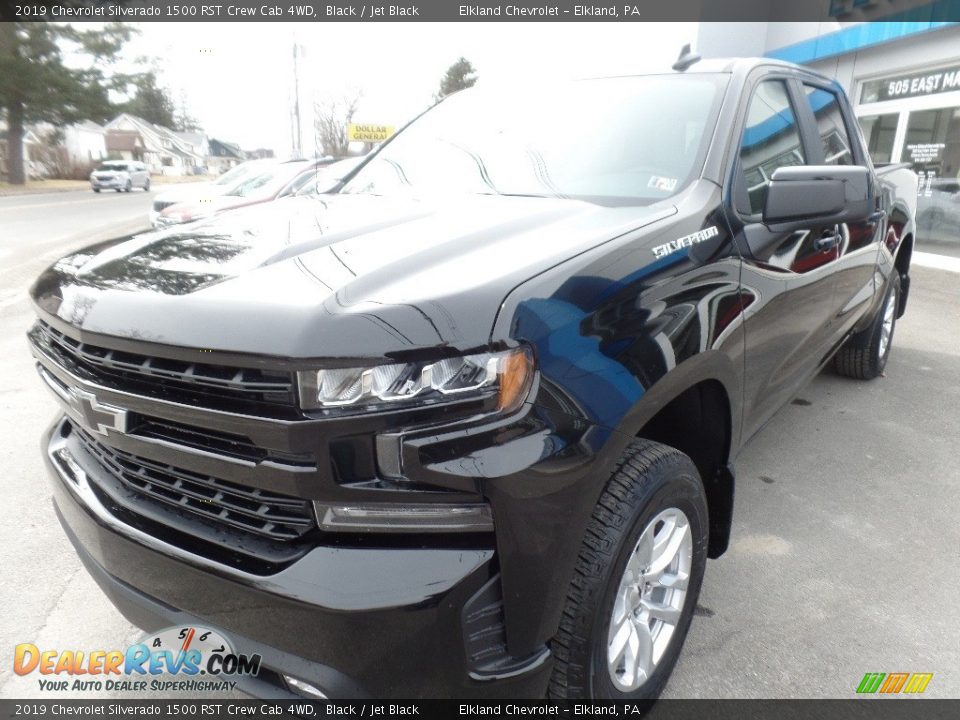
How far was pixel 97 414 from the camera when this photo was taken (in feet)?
5.24

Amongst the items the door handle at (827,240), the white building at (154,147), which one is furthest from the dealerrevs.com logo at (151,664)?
the white building at (154,147)

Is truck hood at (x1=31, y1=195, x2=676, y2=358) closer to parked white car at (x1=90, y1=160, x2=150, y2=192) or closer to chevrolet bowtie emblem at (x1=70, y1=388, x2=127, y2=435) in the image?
chevrolet bowtie emblem at (x1=70, y1=388, x2=127, y2=435)

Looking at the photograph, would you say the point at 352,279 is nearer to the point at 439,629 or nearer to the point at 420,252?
the point at 420,252

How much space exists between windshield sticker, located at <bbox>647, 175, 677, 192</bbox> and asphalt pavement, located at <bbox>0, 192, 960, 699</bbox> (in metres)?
1.48

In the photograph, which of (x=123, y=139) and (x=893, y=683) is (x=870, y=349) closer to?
(x=893, y=683)

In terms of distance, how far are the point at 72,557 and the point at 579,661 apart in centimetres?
218

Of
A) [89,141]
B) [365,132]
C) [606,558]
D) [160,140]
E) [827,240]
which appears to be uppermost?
[160,140]

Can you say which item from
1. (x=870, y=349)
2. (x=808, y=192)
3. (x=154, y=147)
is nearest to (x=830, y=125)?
(x=808, y=192)

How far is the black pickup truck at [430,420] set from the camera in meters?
1.32

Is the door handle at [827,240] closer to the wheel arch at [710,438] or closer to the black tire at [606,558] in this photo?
the wheel arch at [710,438]

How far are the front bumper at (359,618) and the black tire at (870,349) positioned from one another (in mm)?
3953

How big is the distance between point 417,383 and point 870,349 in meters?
4.30

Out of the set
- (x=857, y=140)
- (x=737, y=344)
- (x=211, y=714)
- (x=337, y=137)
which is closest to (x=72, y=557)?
(x=211, y=714)

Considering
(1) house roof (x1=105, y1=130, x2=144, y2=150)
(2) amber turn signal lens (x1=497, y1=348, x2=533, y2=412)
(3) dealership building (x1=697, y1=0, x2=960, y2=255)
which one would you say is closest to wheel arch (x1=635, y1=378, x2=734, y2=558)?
(2) amber turn signal lens (x1=497, y1=348, x2=533, y2=412)
